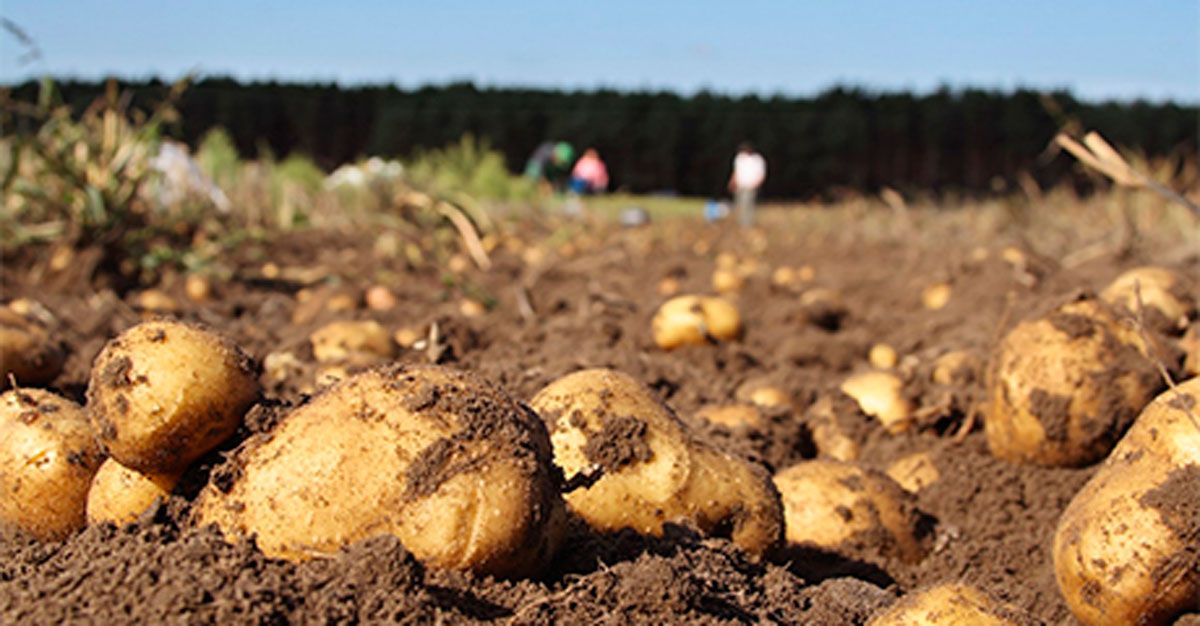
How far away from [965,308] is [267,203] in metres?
6.18

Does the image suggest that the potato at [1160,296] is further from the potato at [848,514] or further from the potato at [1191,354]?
the potato at [848,514]

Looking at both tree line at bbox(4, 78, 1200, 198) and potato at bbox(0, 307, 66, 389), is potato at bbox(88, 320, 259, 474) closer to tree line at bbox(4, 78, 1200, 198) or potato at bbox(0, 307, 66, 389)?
potato at bbox(0, 307, 66, 389)

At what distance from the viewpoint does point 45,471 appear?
7.52 feet

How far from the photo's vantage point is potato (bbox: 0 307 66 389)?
11.0 feet

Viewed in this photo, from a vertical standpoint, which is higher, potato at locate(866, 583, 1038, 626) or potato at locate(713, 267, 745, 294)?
potato at locate(866, 583, 1038, 626)

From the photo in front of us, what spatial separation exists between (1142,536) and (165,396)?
77.7 inches

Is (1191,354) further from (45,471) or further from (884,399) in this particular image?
(45,471)

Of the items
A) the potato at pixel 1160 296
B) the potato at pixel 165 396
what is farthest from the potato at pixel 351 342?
the potato at pixel 1160 296

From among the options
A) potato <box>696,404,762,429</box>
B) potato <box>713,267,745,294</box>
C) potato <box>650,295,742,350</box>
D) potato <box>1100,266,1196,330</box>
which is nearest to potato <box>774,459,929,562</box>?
potato <box>696,404,762,429</box>

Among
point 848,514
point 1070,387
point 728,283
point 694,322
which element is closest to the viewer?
point 848,514

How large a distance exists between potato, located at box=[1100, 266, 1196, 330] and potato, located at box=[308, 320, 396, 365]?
8.37ft

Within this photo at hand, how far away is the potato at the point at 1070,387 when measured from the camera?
10.9 ft

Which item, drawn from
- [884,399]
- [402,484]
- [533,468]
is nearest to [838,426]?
[884,399]

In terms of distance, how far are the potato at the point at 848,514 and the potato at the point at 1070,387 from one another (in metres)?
0.49
